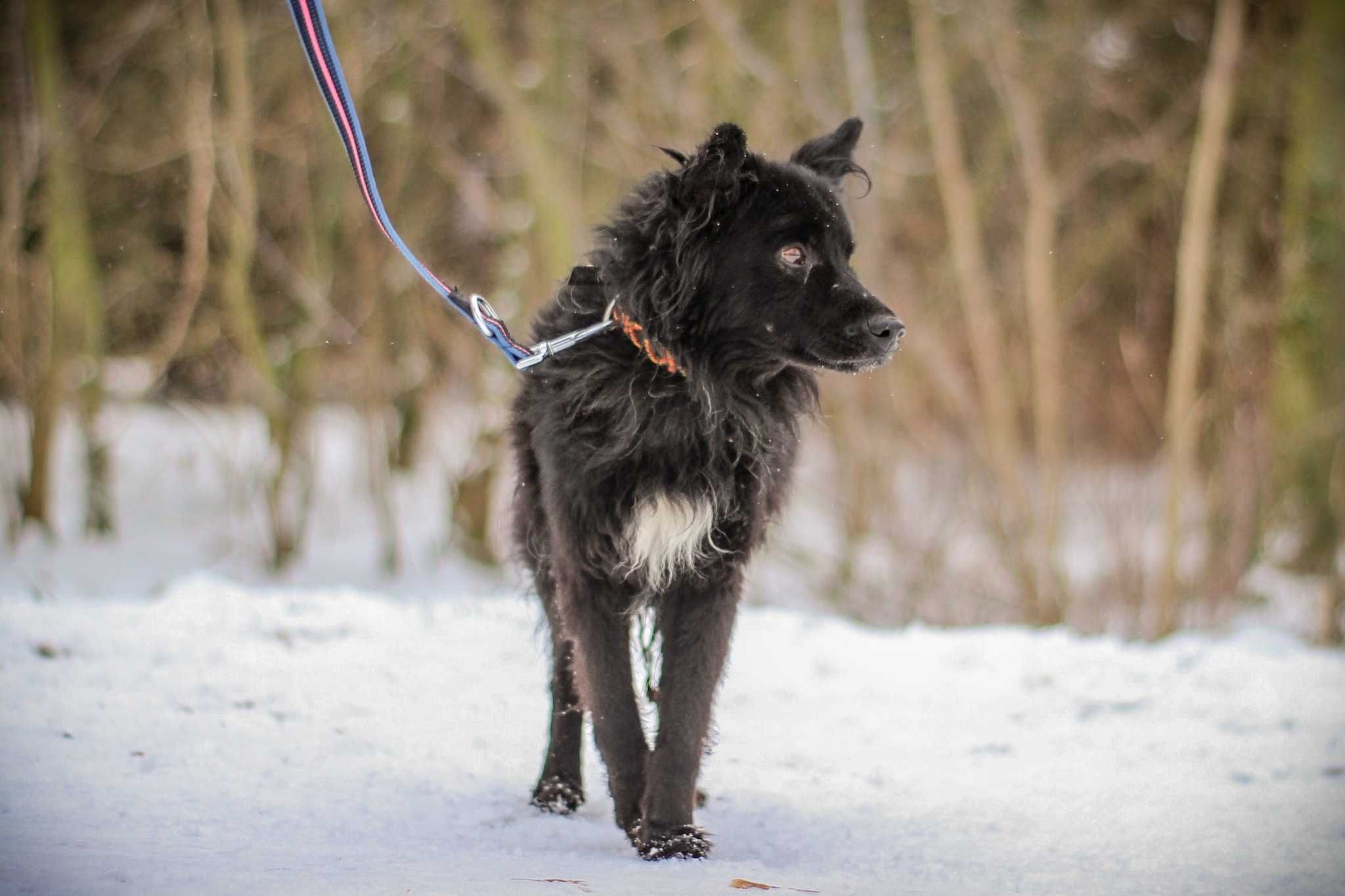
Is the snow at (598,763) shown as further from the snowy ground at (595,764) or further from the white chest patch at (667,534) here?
the white chest patch at (667,534)

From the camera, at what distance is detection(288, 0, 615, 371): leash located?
10.6ft

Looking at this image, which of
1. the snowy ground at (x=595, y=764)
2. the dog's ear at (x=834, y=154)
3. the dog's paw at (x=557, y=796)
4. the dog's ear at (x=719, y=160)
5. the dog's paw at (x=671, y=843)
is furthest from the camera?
the dog's ear at (x=834, y=154)

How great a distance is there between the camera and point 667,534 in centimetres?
319

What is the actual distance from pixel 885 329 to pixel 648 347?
76 cm

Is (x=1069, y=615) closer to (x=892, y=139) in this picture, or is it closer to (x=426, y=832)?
(x=892, y=139)

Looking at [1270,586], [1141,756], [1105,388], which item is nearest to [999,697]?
[1141,756]

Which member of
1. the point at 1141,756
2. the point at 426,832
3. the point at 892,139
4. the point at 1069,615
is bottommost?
the point at 426,832

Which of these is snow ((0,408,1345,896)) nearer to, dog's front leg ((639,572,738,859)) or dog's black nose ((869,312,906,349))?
dog's front leg ((639,572,738,859))

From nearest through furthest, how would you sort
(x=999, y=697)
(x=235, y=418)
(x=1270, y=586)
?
(x=999, y=697), (x=1270, y=586), (x=235, y=418)

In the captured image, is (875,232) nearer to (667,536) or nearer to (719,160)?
(719,160)

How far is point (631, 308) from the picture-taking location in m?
3.28

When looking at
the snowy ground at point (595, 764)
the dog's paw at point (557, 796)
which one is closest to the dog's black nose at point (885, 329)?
the snowy ground at point (595, 764)

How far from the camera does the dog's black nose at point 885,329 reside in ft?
10.7

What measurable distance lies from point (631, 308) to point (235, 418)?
35.4ft
